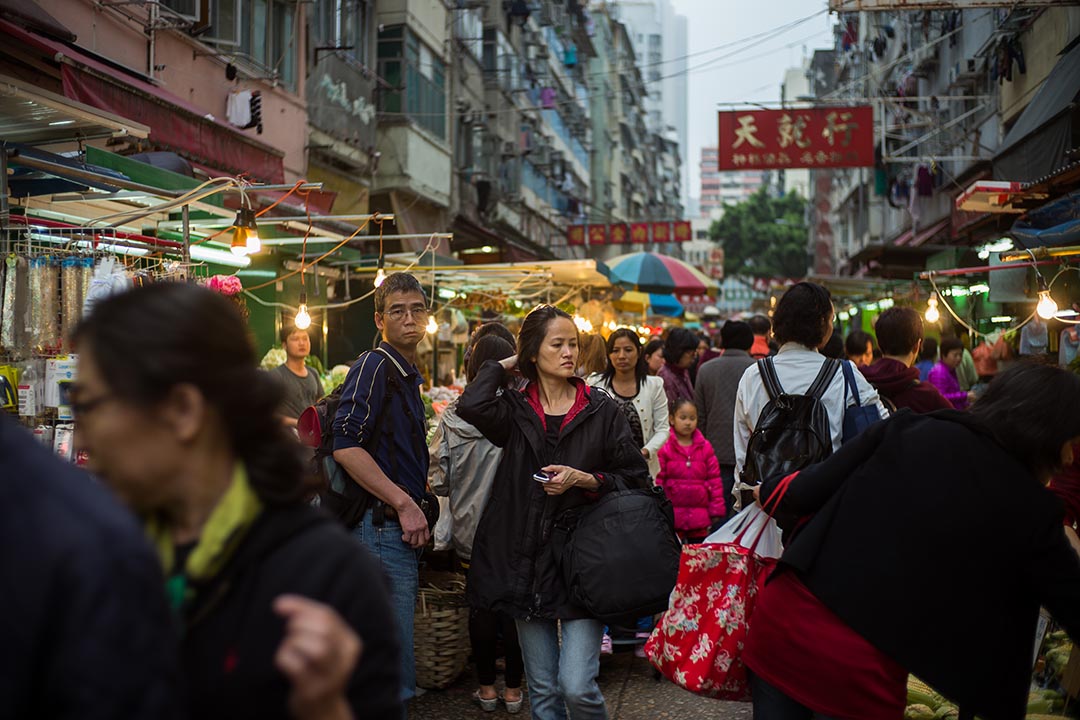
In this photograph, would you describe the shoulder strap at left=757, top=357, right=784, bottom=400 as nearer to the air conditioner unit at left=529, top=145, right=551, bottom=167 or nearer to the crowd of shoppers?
the crowd of shoppers

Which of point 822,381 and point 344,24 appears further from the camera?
point 344,24

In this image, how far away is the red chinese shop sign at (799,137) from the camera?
1611 cm

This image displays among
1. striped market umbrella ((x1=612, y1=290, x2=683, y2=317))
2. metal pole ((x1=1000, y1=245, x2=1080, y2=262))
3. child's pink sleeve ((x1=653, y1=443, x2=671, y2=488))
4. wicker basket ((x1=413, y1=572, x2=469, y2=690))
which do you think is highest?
striped market umbrella ((x1=612, y1=290, x2=683, y2=317))

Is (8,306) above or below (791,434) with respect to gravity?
above

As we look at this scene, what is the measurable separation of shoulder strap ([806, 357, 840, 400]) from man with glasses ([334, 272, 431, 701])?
1666mm

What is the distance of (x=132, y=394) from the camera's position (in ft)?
4.92

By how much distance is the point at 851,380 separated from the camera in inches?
164

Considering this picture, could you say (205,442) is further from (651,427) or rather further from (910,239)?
(910,239)

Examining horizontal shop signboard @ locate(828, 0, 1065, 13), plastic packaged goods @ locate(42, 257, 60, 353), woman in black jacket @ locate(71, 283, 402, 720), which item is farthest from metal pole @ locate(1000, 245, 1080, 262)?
woman in black jacket @ locate(71, 283, 402, 720)

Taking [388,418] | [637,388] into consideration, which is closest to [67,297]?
[388,418]

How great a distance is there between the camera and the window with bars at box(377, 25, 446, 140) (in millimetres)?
19406

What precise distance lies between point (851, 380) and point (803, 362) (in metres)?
0.21

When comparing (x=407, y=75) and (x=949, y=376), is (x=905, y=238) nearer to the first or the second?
(x=407, y=75)

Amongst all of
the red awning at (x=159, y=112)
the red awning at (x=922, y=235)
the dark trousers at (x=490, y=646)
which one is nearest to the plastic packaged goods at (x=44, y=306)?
the red awning at (x=159, y=112)
